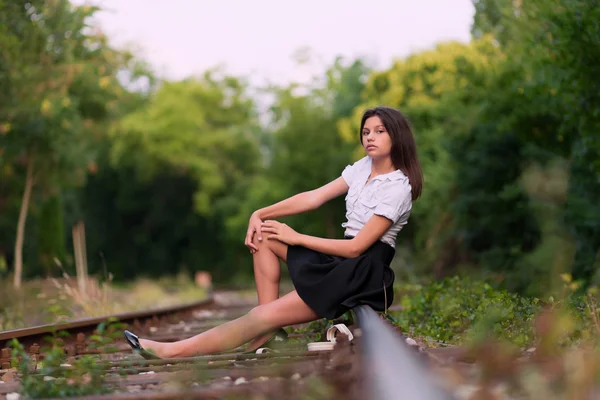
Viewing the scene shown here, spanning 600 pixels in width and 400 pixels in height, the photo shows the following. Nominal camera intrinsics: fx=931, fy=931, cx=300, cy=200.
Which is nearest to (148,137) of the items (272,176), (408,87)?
(272,176)

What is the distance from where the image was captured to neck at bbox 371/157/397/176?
5262 mm

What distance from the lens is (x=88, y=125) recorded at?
21.6 metres

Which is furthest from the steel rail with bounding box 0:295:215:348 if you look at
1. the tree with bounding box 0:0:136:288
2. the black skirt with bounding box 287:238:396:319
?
the tree with bounding box 0:0:136:288

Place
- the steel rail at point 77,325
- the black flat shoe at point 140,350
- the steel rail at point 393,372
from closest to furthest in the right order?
1. the steel rail at point 393,372
2. the black flat shoe at point 140,350
3. the steel rail at point 77,325

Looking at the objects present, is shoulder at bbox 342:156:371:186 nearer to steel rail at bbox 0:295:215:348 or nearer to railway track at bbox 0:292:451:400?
railway track at bbox 0:292:451:400

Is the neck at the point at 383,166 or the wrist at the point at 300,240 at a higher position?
the neck at the point at 383,166

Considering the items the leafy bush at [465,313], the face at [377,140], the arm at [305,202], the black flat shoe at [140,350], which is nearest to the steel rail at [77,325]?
the black flat shoe at [140,350]

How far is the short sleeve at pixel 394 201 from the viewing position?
501cm

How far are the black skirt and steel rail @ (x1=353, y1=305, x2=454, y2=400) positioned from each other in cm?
92

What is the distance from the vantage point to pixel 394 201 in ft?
16.6

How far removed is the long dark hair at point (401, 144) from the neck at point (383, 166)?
0.03m

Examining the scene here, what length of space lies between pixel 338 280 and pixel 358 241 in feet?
0.77

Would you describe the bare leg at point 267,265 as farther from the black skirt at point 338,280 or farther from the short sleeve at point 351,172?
the short sleeve at point 351,172

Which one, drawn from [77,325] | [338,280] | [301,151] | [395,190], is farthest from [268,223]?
[301,151]
